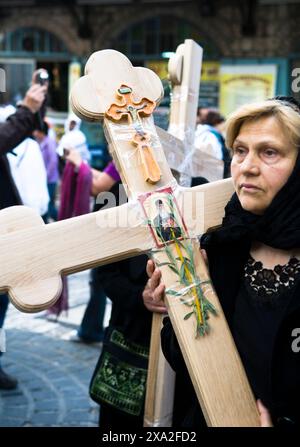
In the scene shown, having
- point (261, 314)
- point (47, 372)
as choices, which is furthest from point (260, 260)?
point (47, 372)

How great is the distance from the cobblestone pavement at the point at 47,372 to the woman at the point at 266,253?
84.6 inches

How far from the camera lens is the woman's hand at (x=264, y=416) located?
1317mm

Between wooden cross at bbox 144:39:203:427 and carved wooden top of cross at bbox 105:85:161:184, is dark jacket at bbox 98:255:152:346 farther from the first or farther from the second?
carved wooden top of cross at bbox 105:85:161:184

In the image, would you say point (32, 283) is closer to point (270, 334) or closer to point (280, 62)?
point (270, 334)

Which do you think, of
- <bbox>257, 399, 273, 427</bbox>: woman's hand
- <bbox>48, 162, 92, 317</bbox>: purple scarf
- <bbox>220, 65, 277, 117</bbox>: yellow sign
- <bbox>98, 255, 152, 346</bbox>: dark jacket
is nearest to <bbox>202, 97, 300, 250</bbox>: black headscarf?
<bbox>257, 399, 273, 427</bbox>: woman's hand

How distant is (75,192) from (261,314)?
3.29 m

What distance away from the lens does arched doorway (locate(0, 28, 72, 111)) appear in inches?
481

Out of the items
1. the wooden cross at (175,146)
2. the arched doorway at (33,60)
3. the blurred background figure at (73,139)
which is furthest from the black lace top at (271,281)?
the arched doorway at (33,60)

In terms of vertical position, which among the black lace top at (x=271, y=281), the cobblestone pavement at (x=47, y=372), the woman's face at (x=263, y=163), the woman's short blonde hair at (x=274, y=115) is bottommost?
the cobblestone pavement at (x=47, y=372)

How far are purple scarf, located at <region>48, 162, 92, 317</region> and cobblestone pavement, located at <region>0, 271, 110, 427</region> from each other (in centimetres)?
32

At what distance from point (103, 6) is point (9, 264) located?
11.6 metres

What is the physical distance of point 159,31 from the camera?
11.5m

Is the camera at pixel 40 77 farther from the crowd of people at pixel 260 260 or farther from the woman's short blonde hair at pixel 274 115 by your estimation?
the woman's short blonde hair at pixel 274 115
